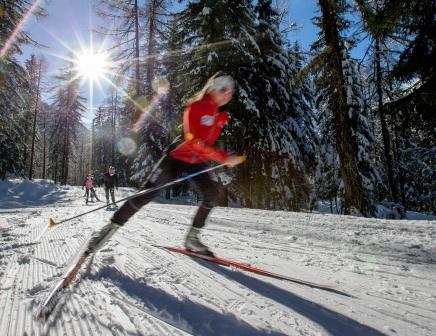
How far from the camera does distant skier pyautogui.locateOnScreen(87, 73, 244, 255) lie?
11.0 feet

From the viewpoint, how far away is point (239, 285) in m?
2.64

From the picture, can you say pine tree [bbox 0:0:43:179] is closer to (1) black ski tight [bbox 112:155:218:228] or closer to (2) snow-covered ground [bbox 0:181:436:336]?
(2) snow-covered ground [bbox 0:181:436:336]

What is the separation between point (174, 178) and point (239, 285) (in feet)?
4.99

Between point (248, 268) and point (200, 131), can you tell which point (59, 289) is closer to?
point (248, 268)

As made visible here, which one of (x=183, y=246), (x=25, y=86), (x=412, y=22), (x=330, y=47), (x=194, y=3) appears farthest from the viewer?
(x=25, y=86)

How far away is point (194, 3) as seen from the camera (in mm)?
15188

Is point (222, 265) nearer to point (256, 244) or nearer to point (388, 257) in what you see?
point (256, 244)

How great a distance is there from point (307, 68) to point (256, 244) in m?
7.39

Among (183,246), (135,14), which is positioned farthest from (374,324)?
(135,14)

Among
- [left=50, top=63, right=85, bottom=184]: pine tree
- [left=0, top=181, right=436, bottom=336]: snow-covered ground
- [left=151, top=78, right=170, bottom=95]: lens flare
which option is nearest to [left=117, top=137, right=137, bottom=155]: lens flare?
[left=151, top=78, right=170, bottom=95]: lens flare

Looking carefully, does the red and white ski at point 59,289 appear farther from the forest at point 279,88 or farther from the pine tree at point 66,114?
the pine tree at point 66,114

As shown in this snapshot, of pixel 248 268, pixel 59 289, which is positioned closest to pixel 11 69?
pixel 59 289

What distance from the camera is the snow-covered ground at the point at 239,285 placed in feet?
6.51

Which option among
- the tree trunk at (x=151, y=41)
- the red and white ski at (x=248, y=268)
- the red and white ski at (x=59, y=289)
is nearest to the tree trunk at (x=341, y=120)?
the red and white ski at (x=248, y=268)
